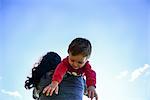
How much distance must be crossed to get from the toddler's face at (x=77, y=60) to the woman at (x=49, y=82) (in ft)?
0.13

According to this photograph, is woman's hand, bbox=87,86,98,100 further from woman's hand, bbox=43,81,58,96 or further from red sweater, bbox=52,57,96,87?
woman's hand, bbox=43,81,58,96

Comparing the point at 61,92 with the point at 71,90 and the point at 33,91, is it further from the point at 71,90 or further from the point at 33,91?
the point at 33,91

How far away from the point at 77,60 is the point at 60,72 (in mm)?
74

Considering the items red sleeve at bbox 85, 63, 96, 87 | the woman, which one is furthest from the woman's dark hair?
red sleeve at bbox 85, 63, 96, 87

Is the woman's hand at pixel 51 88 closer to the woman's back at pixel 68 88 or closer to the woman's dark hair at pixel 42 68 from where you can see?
the woman's back at pixel 68 88

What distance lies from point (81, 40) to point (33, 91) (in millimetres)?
240

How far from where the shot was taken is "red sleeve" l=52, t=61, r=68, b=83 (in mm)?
1920

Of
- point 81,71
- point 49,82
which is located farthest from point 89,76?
point 49,82

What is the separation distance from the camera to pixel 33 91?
2078 mm

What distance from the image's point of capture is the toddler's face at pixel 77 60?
1.98 m

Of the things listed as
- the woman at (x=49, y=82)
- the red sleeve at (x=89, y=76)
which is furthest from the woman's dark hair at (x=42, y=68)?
the red sleeve at (x=89, y=76)

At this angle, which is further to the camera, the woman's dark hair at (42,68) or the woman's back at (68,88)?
the woman's dark hair at (42,68)

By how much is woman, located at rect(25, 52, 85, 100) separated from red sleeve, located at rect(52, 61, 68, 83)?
0.08ft

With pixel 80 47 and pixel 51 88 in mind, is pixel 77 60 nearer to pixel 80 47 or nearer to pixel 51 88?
pixel 80 47
